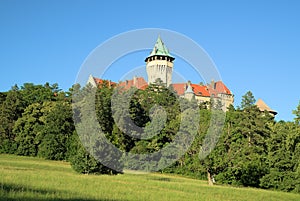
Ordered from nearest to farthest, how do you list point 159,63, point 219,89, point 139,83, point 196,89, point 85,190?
point 85,190 < point 139,83 < point 159,63 < point 219,89 < point 196,89

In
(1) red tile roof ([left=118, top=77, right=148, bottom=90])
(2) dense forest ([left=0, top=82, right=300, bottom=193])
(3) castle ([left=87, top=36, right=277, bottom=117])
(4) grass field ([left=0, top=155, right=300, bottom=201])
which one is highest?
(3) castle ([left=87, top=36, right=277, bottom=117])

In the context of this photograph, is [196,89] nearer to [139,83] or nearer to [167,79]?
[167,79]

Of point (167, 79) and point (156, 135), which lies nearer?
point (156, 135)

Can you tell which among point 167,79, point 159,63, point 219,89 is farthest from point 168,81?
point 219,89


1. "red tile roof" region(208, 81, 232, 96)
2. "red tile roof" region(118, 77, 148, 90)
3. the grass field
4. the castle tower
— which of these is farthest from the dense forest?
"red tile roof" region(208, 81, 232, 96)

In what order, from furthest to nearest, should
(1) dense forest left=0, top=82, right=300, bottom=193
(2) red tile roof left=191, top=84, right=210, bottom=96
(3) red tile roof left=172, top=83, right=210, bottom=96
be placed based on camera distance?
(2) red tile roof left=191, top=84, right=210, bottom=96 → (3) red tile roof left=172, top=83, right=210, bottom=96 → (1) dense forest left=0, top=82, right=300, bottom=193

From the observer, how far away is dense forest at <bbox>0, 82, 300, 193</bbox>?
3707 centimetres

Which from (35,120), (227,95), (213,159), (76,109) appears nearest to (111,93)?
(76,109)

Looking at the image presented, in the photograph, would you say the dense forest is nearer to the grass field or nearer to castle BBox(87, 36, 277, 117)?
the grass field

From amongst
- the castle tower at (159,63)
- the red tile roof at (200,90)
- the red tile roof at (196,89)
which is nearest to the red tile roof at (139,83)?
the castle tower at (159,63)

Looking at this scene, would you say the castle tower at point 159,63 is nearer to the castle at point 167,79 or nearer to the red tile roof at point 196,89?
the castle at point 167,79

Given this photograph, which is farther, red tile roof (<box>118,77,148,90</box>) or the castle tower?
the castle tower

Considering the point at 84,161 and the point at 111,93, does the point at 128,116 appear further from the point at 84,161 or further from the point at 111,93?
the point at 84,161

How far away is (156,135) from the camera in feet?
173
